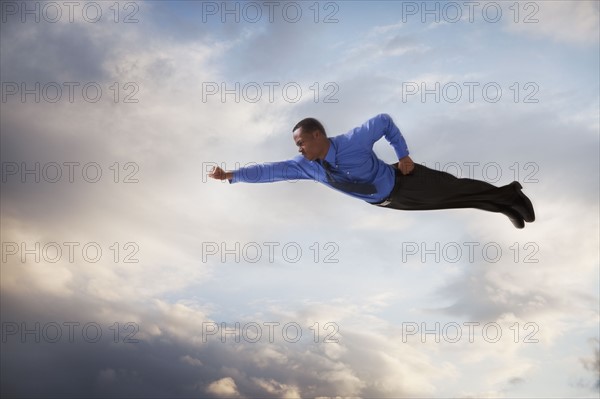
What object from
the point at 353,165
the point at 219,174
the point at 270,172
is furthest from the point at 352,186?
the point at 219,174

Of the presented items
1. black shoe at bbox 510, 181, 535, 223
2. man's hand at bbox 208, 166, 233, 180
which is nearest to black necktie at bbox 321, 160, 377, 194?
man's hand at bbox 208, 166, 233, 180

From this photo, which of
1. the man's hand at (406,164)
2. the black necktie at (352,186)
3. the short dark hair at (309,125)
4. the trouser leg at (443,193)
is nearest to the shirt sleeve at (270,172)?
the black necktie at (352,186)

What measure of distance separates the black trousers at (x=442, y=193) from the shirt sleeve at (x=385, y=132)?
1.88 feet

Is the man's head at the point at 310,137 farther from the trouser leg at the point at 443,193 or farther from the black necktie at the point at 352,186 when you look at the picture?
the trouser leg at the point at 443,193

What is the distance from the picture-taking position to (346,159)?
9.31m

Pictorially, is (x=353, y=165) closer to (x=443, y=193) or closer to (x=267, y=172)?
(x=267, y=172)

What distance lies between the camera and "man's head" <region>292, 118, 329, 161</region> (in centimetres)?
877

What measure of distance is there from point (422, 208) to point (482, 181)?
3.21 feet

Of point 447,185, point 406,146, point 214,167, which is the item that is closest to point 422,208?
point 447,185

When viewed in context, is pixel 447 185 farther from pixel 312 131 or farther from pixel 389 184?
pixel 312 131

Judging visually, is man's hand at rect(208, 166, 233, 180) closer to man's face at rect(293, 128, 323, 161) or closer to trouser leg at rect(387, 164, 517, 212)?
man's face at rect(293, 128, 323, 161)

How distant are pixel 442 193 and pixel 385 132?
1.48m

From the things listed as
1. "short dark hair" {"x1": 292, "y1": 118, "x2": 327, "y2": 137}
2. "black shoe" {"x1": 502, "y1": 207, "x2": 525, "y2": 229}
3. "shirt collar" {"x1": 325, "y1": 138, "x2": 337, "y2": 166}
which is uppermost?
"short dark hair" {"x1": 292, "y1": 118, "x2": 327, "y2": 137}

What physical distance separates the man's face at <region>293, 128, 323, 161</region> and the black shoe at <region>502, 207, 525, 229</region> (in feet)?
11.6
